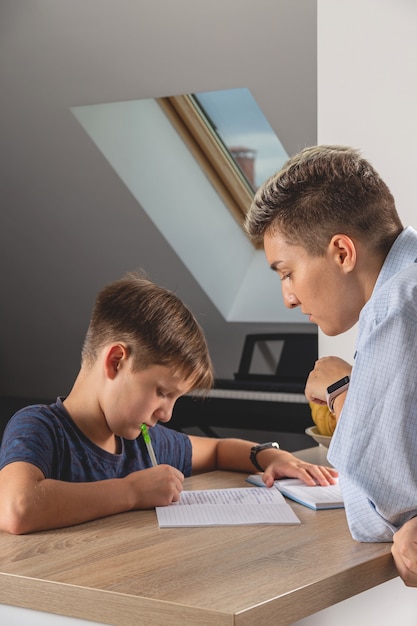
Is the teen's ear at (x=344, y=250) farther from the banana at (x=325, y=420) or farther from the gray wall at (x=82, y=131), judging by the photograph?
the gray wall at (x=82, y=131)

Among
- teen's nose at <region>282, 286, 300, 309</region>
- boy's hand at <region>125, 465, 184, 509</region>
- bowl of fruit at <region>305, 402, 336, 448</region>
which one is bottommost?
bowl of fruit at <region>305, 402, 336, 448</region>

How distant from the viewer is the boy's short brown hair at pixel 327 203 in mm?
1372

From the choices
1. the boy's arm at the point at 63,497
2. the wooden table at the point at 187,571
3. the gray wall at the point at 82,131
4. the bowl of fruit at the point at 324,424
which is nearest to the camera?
the wooden table at the point at 187,571

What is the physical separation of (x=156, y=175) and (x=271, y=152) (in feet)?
2.02

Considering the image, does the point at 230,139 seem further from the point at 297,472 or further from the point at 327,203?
the point at 327,203

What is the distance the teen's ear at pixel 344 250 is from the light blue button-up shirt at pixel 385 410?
115 mm

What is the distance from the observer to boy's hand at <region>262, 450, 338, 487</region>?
67.6 inches

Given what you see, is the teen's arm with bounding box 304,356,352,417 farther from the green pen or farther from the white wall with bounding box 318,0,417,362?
the white wall with bounding box 318,0,417,362

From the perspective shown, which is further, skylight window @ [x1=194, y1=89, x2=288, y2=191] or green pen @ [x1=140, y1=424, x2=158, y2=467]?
skylight window @ [x1=194, y1=89, x2=288, y2=191]

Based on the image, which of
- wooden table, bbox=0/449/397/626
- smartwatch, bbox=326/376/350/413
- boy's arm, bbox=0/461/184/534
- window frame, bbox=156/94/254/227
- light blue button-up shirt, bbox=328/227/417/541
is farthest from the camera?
window frame, bbox=156/94/254/227

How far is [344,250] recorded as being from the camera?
136 cm

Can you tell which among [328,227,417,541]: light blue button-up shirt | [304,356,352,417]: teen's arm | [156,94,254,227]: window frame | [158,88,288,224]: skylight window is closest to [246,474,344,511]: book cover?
[304,356,352,417]: teen's arm

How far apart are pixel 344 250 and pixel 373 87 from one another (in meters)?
0.85

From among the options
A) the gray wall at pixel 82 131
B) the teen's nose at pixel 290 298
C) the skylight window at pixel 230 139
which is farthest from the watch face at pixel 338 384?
the skylight window at pixel 230 139
